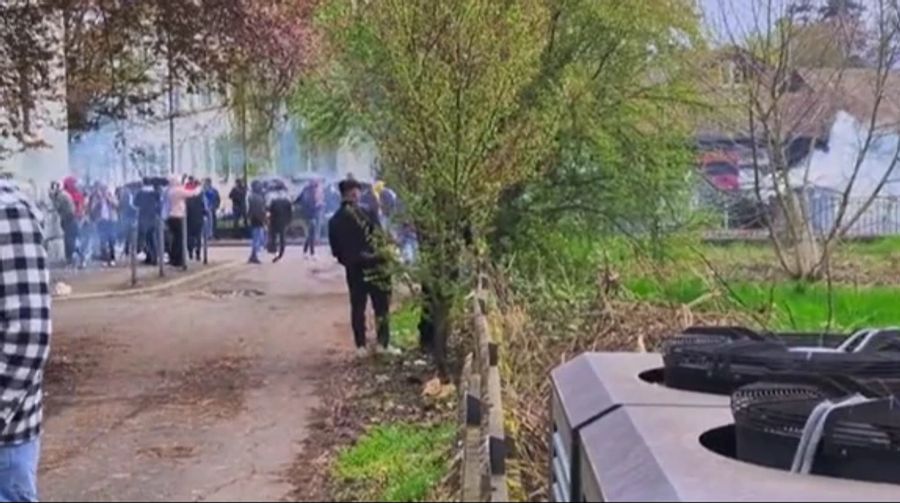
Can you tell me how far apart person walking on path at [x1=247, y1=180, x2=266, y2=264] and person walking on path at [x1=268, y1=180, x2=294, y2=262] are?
0.80ft

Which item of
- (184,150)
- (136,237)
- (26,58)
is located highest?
(26,58)

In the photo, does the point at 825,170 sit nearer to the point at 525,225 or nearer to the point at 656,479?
the point at 525,225

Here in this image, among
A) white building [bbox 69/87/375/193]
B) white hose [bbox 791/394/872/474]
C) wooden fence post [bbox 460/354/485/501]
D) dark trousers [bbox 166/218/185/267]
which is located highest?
white building [bbox 69/87/375/193]

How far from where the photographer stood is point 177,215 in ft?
83.4

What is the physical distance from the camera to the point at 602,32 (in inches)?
579

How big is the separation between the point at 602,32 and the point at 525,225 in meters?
1.97

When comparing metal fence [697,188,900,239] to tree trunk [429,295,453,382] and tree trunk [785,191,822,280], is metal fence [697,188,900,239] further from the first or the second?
tree trunk [429,295,453,382]

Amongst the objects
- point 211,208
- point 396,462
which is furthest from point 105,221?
point 396,462

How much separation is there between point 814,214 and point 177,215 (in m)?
9.68

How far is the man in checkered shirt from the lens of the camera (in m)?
4.20

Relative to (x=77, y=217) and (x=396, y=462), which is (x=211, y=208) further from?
(x=396, y=462)

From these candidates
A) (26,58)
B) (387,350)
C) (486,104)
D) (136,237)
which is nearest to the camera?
(486,104)

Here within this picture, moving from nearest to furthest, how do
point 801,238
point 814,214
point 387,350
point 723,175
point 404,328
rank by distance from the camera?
1. point 387,350
2. point 404,328
3. point 723,175
4. point 801,238
5. point 814,214

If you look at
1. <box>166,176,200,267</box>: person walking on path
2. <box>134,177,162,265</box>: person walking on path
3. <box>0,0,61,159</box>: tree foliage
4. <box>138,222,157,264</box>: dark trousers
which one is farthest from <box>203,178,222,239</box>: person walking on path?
<box>0,0,61,159</box>: tree foliage
